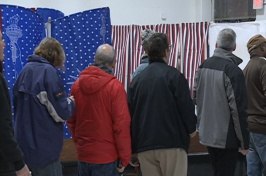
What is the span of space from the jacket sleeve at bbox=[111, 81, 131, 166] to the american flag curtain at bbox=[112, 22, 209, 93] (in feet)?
8.50

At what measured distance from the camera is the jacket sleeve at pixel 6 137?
148 cm

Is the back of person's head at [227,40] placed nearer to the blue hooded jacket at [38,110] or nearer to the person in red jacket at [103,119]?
the person in red jacket at [103,119]

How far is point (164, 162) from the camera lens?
208 centimetres

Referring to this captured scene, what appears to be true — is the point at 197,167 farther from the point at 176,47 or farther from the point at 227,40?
the point at 227,40

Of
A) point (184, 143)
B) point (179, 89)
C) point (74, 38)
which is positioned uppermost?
point (74, 38)

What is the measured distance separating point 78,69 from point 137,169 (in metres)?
1.27

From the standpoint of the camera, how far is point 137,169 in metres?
3.69

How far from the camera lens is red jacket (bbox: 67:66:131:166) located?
2.04 metres

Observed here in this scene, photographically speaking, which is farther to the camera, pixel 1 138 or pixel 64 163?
pixel 64 163

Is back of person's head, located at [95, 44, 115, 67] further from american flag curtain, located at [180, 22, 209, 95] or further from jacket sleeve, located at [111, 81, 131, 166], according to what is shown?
american flag curtain, located at [180, 22, 209, 95]

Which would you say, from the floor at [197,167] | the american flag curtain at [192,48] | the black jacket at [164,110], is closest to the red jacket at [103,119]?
the black jacket at [164,110]

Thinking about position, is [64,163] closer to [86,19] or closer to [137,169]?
[137,169]

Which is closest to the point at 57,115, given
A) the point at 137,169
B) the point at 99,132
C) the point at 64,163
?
the point at 99,132

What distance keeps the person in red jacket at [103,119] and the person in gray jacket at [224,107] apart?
27.3 inches
